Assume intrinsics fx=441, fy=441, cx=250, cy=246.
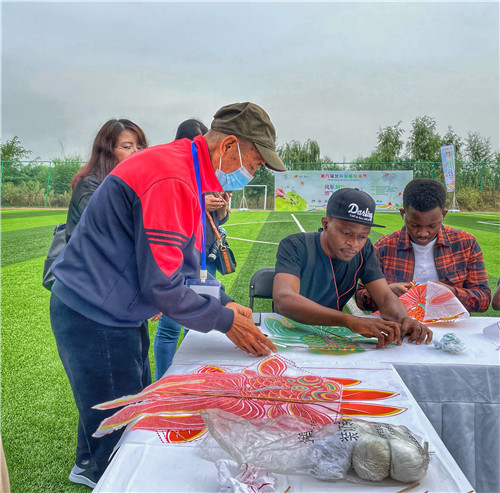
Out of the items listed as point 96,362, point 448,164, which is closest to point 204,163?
point 96,362

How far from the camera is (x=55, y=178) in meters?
21.2

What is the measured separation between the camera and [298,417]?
3.40 ft

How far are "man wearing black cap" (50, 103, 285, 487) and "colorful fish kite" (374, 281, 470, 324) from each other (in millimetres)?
992

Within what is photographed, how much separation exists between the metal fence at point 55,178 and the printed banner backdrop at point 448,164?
197 cm

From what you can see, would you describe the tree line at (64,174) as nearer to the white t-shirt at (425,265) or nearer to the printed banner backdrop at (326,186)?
the printed banner backdrop at (326,186)

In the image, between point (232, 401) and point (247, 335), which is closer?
point (232, 401)

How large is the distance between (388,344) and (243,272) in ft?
17.1

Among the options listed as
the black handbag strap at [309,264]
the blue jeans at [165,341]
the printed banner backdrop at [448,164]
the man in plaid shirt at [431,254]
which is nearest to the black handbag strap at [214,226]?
the blue jeans at [165,341]

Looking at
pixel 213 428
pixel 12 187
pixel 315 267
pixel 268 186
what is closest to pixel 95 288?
pixel 213 428

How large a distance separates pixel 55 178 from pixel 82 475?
844 inches

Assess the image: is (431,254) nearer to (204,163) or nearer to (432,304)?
(432,304)

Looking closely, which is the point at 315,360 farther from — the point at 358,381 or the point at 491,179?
the point at 491,179

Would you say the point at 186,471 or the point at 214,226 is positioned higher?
the point at 214,226

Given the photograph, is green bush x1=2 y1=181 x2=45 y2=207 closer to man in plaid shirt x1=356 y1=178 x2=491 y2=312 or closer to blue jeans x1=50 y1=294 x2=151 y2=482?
man in plaid shirt x1=356 y1=178 x2=491 y2=312
